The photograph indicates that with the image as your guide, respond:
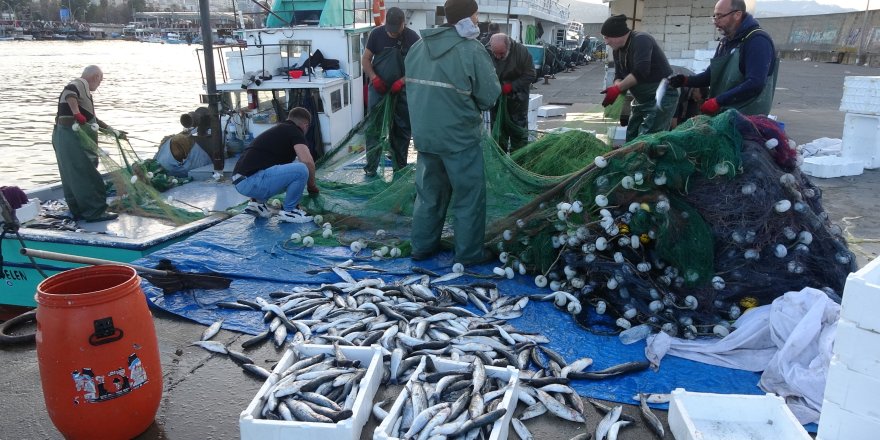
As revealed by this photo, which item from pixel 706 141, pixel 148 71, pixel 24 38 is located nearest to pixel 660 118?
pixel 706 141

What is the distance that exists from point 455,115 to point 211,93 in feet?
20.9

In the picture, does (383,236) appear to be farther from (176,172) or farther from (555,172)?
(176,172)

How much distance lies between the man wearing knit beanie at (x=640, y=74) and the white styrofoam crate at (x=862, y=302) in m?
4.65

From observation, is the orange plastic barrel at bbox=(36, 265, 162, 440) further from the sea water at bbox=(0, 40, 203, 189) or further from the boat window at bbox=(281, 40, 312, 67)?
the boat window at bbox=(281, 40, 312, 67)

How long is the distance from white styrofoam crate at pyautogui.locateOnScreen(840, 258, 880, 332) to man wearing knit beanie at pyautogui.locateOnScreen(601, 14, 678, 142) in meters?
4.65

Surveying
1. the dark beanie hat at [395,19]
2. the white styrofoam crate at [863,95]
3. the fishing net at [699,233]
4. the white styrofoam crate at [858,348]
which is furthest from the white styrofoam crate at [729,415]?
the white styrofoam crate at [863,95]

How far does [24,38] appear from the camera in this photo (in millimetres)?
97625

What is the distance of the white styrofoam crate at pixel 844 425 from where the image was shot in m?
2.71

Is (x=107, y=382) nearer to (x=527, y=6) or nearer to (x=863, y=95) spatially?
(x=863, y=95)

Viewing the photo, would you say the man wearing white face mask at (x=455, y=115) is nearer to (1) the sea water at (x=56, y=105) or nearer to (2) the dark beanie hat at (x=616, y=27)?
(2) the dark beanie hat at (x=616, y=27)

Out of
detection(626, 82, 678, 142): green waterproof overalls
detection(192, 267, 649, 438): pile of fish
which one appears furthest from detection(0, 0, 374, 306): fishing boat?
detection(626, 82, 678, 142): green waterproof overalls

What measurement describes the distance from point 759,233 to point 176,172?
9.49 meters

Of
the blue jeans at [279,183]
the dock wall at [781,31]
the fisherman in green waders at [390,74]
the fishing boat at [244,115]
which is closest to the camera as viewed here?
the fishing boat at [244,115]

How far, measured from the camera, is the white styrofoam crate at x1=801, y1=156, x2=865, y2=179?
9.61 m
